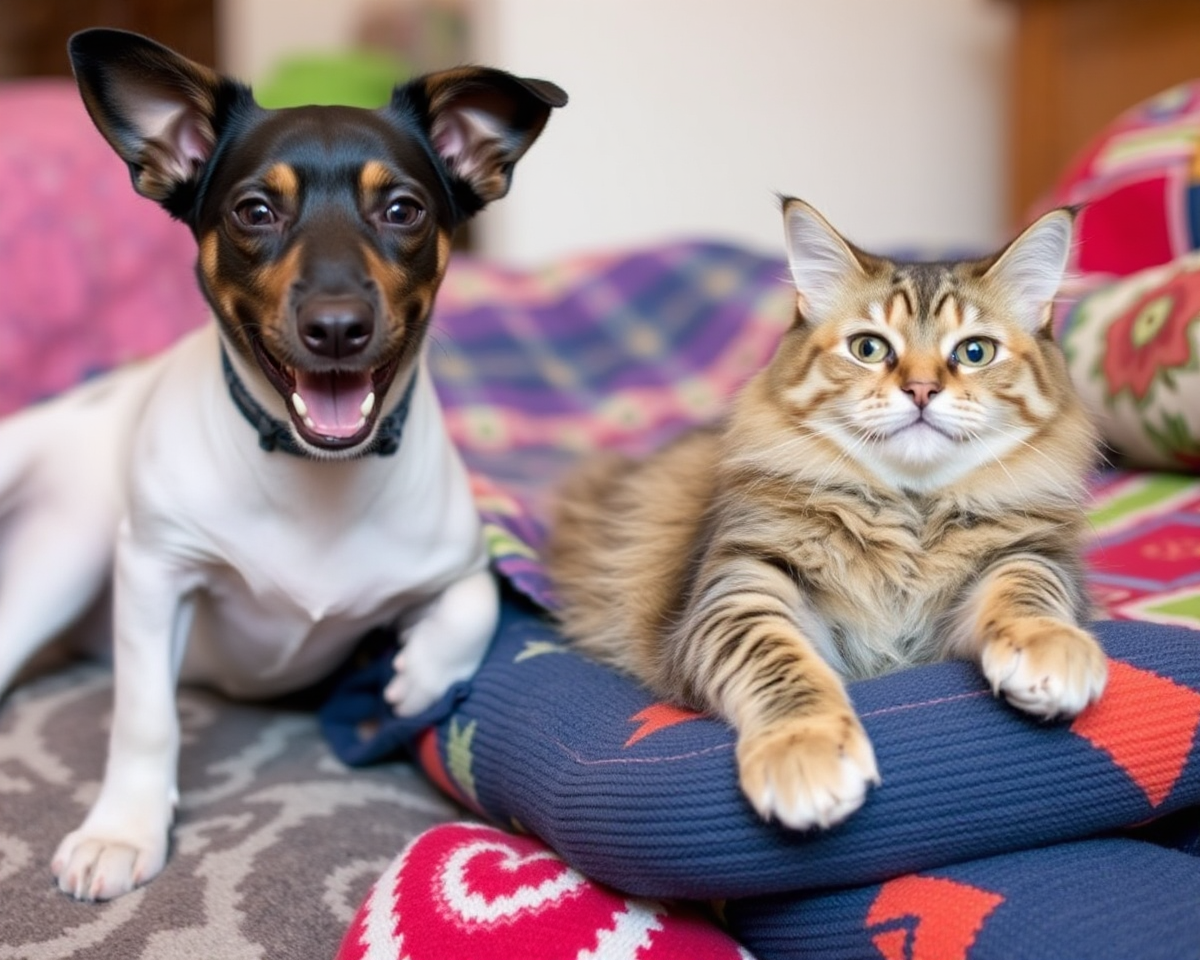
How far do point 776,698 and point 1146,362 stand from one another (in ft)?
3.58

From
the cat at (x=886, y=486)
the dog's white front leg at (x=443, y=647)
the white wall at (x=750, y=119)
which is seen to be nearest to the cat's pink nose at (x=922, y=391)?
the cat at (x=886, y=486)

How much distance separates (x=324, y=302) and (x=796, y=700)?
0.61 m

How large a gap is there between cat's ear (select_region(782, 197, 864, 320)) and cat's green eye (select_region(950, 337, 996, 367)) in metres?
0.16

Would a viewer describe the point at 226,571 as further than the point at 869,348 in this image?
Yes

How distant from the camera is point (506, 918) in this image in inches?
42.9

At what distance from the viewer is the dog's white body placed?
4.46 feet

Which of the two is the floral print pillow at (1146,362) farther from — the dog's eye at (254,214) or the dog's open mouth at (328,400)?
the dog's eye at (254,214)

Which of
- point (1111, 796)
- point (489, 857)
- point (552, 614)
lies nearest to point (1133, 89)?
point (552, 614)

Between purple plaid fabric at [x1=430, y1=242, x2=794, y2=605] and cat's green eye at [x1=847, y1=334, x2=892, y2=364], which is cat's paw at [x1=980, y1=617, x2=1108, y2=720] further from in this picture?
purple plaid fabric at [x1=430, y1=242, x2=794, y2=605]

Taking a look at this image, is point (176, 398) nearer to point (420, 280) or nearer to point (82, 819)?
point (420, 280)

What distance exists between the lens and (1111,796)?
1068 millimetres

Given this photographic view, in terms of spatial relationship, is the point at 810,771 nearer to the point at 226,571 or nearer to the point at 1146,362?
the point at 226,571

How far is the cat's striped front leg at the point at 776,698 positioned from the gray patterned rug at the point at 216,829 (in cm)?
49

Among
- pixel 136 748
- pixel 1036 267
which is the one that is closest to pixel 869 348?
pixel 1036 267
